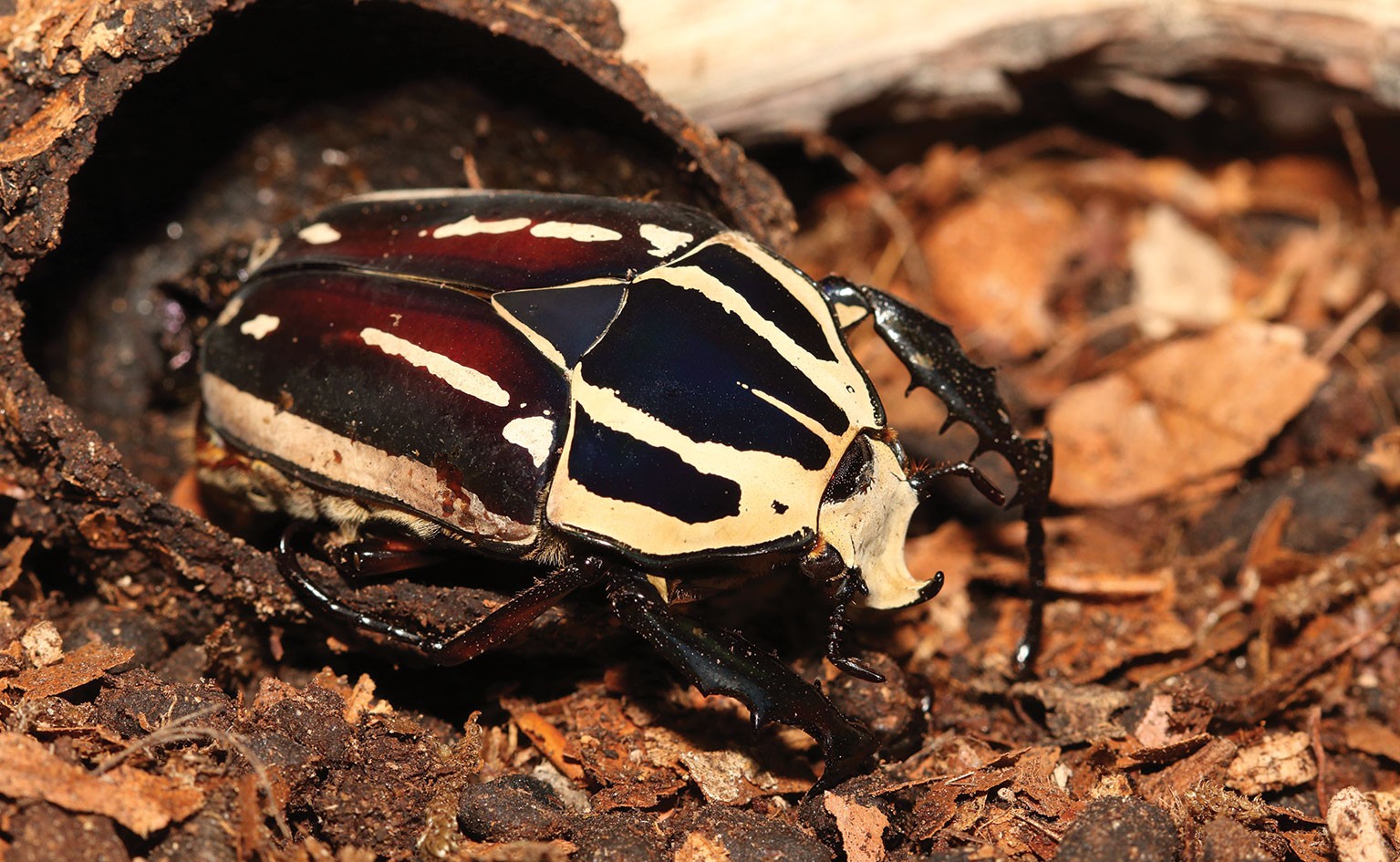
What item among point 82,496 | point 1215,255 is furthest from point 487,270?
point 1215,255

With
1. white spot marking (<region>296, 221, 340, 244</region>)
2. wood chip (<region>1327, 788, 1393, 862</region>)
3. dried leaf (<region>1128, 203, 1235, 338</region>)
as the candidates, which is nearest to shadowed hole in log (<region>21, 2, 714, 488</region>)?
white spot marking (<region>296, 221, 340, 244</region>)

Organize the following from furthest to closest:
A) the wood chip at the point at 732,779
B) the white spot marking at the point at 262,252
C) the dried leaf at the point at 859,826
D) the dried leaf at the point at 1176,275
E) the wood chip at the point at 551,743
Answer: the dried leaf at the point at 1176,275 → the white spot marking at the point at 262,252 → the wood chip at the point at 551,743 → the wood chip at the point at 732,779 → the dried leaf at the point at 859,826

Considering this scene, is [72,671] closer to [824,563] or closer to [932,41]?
[824,563]

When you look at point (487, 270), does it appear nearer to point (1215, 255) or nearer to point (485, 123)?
point (485, 123)

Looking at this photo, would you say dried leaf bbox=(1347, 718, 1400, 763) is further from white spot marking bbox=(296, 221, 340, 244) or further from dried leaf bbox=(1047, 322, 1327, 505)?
white spot marking bbox=(296, 221, 340, 244)

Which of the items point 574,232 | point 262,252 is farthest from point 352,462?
point 262,252

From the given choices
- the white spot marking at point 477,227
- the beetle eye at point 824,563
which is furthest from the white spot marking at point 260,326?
the beetle eye at point 824,563

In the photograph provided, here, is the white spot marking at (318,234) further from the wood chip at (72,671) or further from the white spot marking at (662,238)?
the wood chip at (72,671)
